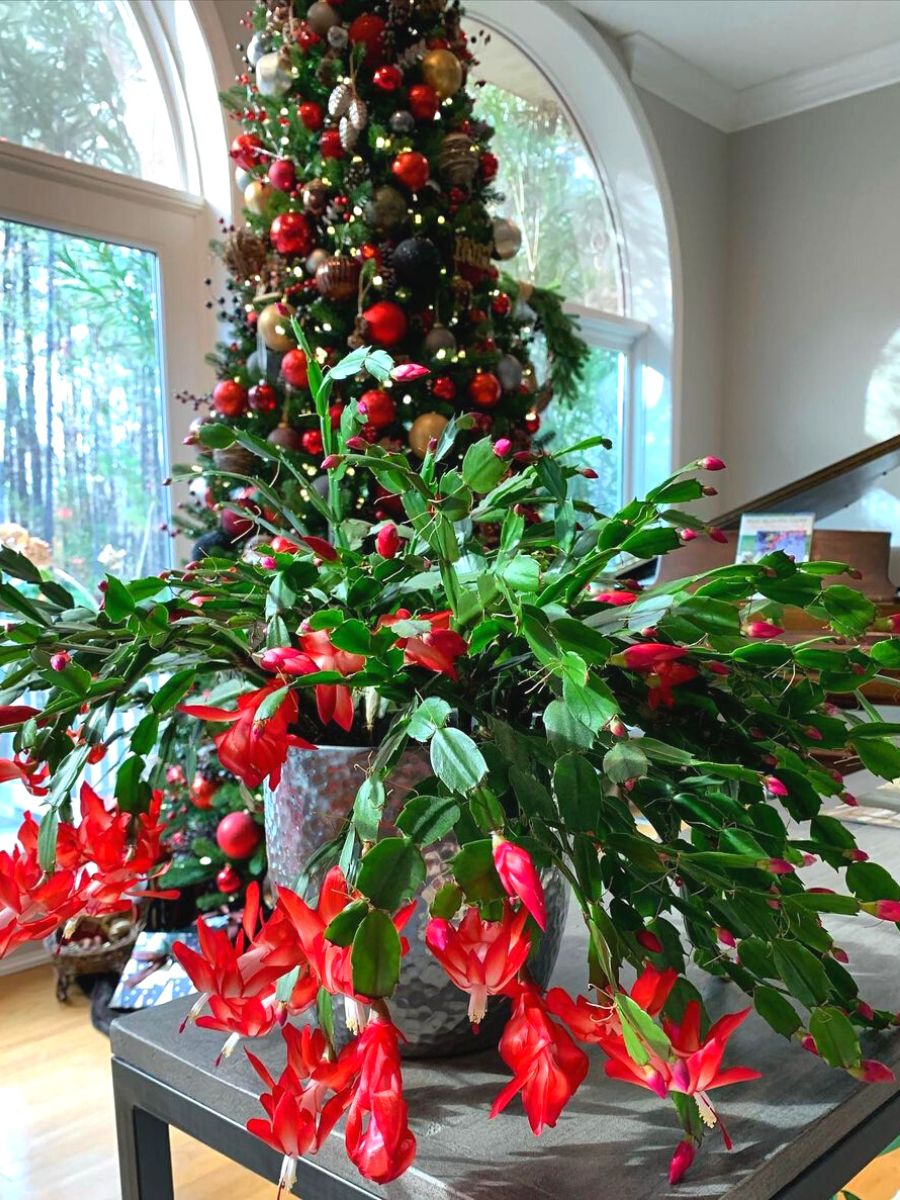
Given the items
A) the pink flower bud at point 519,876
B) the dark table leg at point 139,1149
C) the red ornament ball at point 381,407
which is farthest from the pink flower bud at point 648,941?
the red ornament ball at point 381,407

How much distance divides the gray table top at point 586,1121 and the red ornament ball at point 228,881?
1.54 meters

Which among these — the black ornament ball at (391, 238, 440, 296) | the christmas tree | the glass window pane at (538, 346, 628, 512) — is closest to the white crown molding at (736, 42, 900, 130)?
the glass window pane at (538, 346, 628, 512)

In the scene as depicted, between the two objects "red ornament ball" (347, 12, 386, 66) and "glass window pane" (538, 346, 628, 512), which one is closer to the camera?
"red ornament ball" (347, 12, 386, 66)

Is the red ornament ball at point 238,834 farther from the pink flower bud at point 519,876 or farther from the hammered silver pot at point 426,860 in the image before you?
the pink flower bud at point 519,876

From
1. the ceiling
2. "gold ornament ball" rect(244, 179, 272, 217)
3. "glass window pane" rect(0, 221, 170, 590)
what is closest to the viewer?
"gold ornament ball" rect(244, 179, 272, 217)

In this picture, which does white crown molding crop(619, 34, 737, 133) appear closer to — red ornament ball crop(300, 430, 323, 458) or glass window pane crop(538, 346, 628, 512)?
glass window pane crop(538, 346, 628, 512)

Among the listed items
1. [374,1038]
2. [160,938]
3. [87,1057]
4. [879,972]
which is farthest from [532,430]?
[374,1038]

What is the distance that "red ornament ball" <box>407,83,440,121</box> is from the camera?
2.25m

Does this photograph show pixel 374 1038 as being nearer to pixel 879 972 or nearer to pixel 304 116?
pixel 879 972

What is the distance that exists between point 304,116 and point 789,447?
2.79 meters

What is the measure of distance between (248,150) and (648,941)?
7.49 feet

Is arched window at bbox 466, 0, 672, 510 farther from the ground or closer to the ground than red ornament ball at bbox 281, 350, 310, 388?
farther from the ground

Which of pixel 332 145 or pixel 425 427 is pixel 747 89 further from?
pixel 425 427

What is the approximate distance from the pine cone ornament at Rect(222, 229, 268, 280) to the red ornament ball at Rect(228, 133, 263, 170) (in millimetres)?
161
